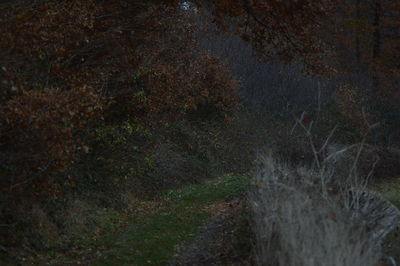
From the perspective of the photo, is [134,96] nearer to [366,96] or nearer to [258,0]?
[258,0]

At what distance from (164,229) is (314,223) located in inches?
250

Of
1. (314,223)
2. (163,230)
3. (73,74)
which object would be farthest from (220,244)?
(314,223)

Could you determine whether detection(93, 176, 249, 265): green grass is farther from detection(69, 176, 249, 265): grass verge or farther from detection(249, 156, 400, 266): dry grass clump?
detection(249, 156, 400, 266): dry grass clump

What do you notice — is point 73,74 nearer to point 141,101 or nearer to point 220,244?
point 141,101

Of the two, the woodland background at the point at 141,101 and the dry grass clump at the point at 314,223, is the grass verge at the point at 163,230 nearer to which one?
the woodland background at the point at 141,101

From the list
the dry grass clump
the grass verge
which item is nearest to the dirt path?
the grass verge

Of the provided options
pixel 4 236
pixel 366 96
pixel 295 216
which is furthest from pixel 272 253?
pixel 366 96

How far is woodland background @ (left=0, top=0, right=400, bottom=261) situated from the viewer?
9258mm

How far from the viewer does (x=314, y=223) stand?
736cm

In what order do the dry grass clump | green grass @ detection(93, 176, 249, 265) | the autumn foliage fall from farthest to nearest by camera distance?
1. green grass @ detection(93, 176, 249, 265)
2. the autumn foliage
3. the dry grass clump

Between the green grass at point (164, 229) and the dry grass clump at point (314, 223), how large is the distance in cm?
247

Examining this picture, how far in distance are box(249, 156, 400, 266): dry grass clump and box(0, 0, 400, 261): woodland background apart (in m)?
1.48

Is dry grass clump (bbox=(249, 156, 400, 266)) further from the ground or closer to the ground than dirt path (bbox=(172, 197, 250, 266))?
further from the ground

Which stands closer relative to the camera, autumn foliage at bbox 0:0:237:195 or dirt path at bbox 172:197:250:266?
autumn foliage at bbox 0:0:237:195
